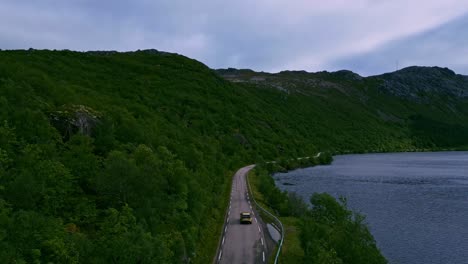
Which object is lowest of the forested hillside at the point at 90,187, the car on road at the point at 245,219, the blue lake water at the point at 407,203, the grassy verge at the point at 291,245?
the blue lake water at the point at 407,203

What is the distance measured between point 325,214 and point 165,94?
9216 centimetres

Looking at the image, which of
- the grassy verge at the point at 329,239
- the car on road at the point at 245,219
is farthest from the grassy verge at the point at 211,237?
the grassy verge at the point at 329,239

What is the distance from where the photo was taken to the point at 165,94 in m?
125

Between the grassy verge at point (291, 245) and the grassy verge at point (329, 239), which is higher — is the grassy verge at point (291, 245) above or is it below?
below

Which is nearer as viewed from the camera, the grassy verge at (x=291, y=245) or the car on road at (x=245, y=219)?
the grassy verge at (x=291, y=245)

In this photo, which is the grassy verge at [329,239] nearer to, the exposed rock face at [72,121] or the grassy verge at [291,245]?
the grassy verge at [291,245]

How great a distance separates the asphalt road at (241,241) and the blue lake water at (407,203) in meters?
15.7

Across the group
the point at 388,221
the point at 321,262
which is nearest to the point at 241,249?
the point at 321,262

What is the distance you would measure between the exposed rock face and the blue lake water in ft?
117

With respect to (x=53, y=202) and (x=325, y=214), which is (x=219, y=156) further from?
(x=53, y=202)

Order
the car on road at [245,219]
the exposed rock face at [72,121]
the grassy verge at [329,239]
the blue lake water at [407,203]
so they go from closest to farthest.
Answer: the grassy verge at [329,239], the exposed rock face at [72,121], the car on road at [245,219], the blue lake water at [407,203]

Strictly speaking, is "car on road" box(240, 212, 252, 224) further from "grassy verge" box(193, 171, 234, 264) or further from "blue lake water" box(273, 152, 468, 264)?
"blue lake water" box(273, 152, 468, 264)

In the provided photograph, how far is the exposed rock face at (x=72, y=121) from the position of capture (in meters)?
39.7

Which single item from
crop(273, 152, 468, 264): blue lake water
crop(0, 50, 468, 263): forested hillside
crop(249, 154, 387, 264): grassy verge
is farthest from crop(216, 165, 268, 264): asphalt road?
crop(273, 152, 468, 264): blue lake water
